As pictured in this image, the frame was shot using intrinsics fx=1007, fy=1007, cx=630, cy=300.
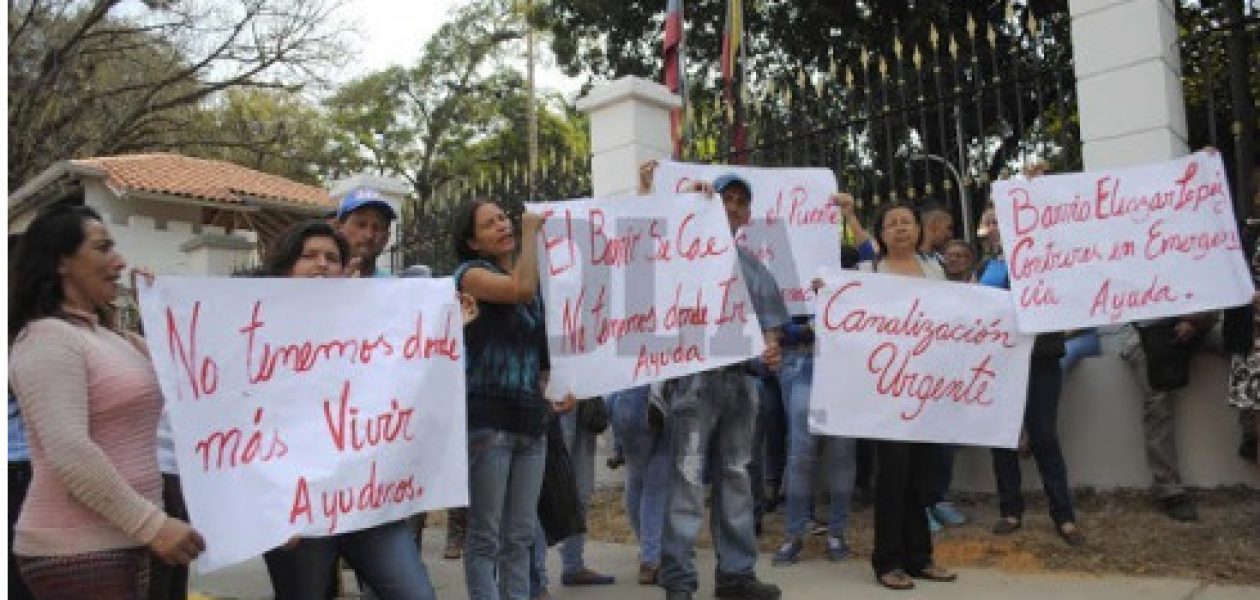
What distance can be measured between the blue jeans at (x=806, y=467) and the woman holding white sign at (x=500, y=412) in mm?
2057

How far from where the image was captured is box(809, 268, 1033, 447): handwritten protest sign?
4680 mm

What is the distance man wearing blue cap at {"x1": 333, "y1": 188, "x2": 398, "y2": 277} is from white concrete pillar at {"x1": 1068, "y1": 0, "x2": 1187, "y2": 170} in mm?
4407

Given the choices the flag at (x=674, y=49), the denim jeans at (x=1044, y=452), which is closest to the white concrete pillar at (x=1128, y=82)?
the denim jeans at (x=1044, y=452)

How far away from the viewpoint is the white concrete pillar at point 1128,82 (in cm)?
596

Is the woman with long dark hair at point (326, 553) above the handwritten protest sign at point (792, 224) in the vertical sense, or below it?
below

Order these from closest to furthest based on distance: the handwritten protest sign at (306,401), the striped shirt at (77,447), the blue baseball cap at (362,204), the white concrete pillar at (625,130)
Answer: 1. the striped shirt at (77,447)
2. the handwritten protest sign at (306,401)
3. the blue baseball cap at (362,204)
4. the white concrete pillar at (625,130)

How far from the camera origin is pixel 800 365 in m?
5.59

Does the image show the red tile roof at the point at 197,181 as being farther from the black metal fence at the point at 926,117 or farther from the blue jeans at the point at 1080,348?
the blue jeans at the point at 1080,348

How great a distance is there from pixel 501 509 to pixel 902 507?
2045 mm

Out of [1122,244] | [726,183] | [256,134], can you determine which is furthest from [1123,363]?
[256,134]

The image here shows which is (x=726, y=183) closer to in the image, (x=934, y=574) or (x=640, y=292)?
(x=640, y=292)

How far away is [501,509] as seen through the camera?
3480mm

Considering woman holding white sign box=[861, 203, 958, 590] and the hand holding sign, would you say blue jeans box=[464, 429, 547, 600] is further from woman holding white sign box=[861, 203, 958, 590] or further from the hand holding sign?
woman holding white sign box=[861, 203, 958, 590]

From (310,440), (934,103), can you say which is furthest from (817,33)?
(310,440)
